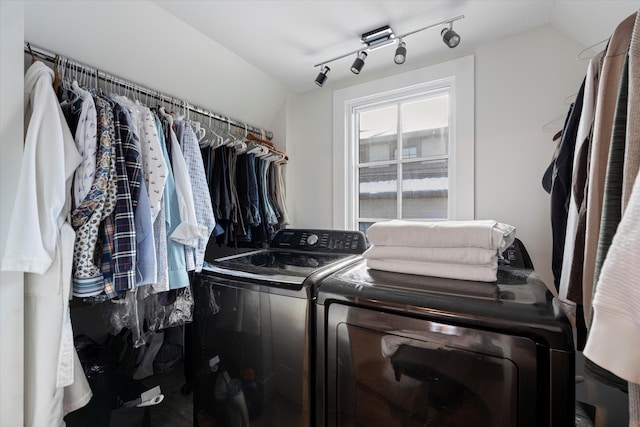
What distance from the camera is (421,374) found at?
79 cm

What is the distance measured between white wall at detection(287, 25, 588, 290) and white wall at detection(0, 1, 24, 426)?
81.4 inches

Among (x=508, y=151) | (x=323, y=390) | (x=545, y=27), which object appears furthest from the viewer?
(x=508, y=151)

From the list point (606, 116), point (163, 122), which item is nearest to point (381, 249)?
point (606, 116)

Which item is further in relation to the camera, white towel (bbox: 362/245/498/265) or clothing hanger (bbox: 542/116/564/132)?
clothing hanger (bbox: 542/116/564/132)

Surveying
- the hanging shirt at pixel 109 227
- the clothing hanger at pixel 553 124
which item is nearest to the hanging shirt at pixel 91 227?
the hanging shirt at pixel 109 227

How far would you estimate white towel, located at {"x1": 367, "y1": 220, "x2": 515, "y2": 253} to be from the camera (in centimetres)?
91

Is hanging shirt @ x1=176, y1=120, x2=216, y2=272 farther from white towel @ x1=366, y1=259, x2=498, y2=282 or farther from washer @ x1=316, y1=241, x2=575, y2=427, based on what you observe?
white towel @ x1=366, y1=259, x2=498, y2=282

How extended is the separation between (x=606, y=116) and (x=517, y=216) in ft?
3.28

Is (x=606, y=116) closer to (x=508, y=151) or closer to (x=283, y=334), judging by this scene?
(x=508, y=151)

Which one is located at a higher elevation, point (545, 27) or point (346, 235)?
point (545, 27)

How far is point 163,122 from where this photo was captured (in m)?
1.28

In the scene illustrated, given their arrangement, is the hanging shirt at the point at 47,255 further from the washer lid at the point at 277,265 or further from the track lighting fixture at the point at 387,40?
the track lighting fixture at the point at 387,40

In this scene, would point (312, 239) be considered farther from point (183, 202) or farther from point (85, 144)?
point (85, 144)

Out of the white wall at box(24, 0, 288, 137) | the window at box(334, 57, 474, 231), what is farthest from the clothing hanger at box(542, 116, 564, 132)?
the white wall at box(24, 0, 288, 137)
